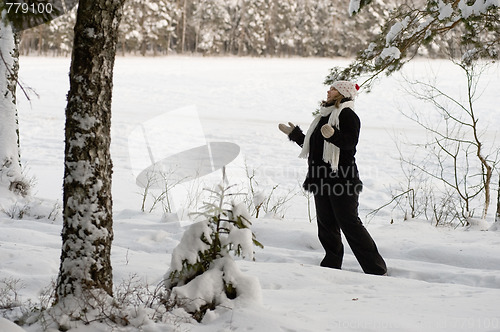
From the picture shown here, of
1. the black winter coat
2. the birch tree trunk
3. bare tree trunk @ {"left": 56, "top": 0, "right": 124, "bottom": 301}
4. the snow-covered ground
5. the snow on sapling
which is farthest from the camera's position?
the birch tree trunk

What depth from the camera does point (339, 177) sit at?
4543 mm

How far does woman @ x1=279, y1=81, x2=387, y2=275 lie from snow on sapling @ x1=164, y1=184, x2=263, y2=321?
60.9 inches

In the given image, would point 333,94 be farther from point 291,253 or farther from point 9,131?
point 9,131

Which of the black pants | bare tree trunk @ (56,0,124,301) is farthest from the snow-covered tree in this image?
bare tree trunk @ (56,0,124,301)

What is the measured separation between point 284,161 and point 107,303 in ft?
37.1

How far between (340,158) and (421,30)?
77.9 inches

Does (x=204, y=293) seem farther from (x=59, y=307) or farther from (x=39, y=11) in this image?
(x=39, y=11)

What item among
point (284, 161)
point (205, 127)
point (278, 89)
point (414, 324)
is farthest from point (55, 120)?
point (414, 324)

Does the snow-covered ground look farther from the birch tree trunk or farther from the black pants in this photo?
the birch tree trunk

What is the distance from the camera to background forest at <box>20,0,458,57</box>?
43.2 m

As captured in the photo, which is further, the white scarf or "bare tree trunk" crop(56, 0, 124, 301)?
the white scarf

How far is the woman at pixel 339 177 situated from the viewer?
451 cm

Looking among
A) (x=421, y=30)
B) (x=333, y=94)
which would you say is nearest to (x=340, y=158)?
(x=333, y=94)

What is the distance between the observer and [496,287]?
14.3ft
